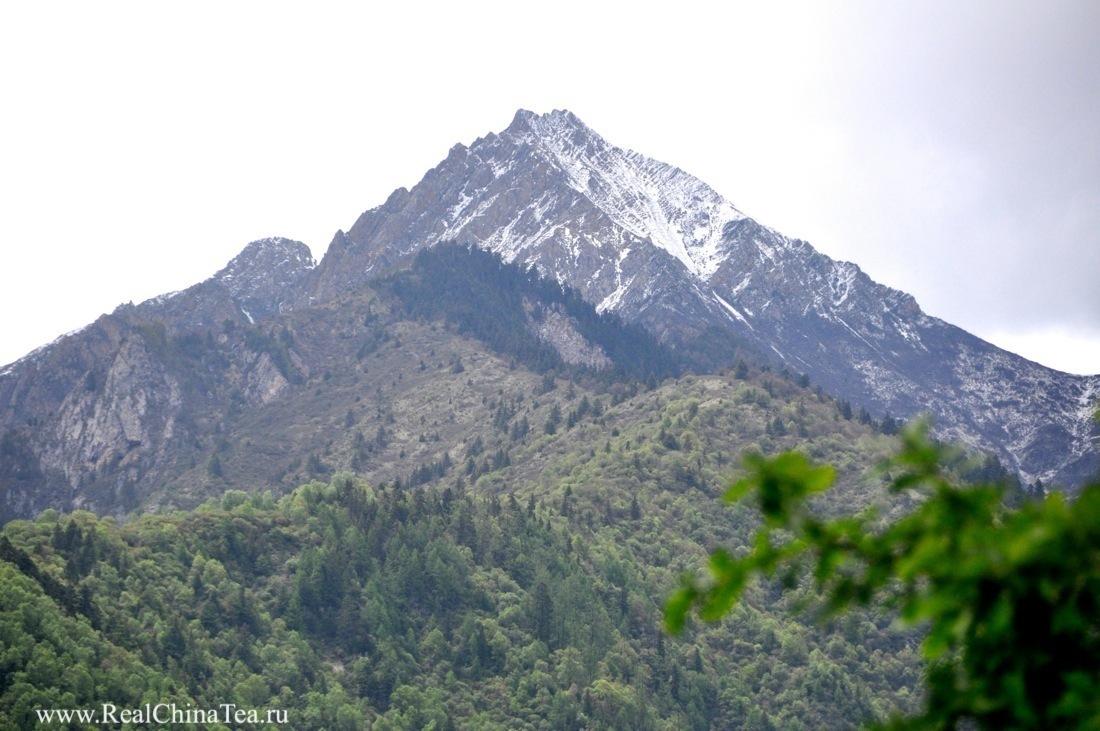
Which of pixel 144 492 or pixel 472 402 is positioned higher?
pixel 472 402

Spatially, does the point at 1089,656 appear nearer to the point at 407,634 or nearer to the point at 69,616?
the point at 69,616

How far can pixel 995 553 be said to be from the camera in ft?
16.0

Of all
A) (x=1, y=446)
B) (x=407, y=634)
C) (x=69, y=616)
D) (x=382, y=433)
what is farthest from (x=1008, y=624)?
(x=1, y=446)

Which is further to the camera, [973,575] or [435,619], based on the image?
[435,619]

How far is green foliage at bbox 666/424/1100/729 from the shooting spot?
4.86 m

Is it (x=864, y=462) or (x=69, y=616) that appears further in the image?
(x=864, y=462)

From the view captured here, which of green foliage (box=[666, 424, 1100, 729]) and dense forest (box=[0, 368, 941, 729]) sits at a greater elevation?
green foliage (box=[666, 424, 1100, 729])

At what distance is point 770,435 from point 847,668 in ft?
146

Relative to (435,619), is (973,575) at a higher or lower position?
higher

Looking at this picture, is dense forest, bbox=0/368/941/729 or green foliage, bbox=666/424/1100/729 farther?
dense forest, bbox=0/368/941/729

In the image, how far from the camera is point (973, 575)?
4809 millimetres

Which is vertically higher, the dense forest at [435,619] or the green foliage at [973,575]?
the green foliage at [973,575]

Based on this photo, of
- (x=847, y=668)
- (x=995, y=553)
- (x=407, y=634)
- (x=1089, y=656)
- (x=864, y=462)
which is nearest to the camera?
(x=995, y=553)

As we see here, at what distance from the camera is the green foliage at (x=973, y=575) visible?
191 inches
